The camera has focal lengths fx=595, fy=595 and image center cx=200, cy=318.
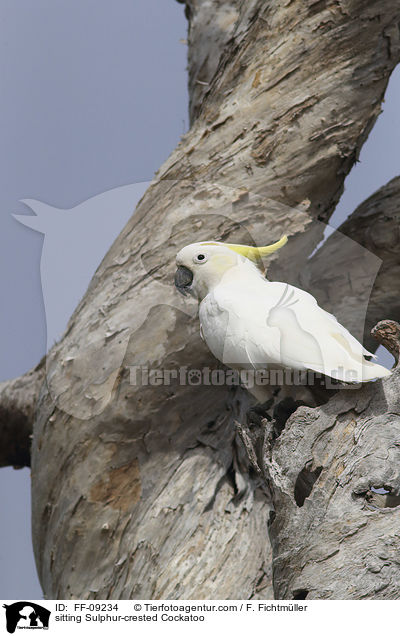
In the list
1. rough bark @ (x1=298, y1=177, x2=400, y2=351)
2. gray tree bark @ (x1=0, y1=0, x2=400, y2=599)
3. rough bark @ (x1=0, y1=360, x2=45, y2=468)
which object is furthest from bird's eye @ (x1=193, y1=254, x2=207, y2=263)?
rough bark @ (x1=0, y1=360, x2=45, y2=468)

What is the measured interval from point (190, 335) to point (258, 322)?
1.74 ft

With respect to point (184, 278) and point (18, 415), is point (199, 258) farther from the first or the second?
point (18, 415)

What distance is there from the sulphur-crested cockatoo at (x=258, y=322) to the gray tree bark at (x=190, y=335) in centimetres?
37

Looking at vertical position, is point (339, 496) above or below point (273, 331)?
below

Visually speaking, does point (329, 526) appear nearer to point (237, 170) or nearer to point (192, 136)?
point (237, 170)

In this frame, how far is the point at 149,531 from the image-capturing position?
1629mm

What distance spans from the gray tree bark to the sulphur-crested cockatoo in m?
0.37

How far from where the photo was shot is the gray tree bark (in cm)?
165

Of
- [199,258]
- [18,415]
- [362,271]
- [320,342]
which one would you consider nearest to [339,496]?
[320,342]

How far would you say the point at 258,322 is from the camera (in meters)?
1.14

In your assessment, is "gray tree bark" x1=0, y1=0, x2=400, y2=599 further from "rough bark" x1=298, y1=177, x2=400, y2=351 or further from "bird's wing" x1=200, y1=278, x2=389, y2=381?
"bird's wing" x1=200, y1=278, x2=389, y2=381

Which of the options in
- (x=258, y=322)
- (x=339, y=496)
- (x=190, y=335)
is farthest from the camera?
(x=190, y=335)
